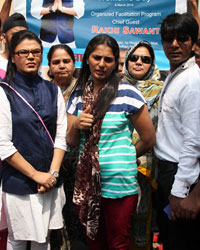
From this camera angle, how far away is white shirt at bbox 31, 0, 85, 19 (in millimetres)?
3846

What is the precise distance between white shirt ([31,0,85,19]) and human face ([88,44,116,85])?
196cm

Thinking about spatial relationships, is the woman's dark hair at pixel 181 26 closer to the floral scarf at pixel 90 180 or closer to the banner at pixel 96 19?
the floral scarf at pixel 90 180

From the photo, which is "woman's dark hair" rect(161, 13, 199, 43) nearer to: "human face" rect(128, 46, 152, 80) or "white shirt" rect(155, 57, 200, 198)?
"white shirt" rect(155, 57, 200, 198)

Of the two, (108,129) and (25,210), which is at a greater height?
(108,129)

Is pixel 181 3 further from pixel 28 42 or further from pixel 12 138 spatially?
pixel 12 138

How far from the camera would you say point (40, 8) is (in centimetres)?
389

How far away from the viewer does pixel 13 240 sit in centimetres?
224

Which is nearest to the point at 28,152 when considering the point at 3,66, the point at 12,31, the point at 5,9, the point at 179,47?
the point at 3,66

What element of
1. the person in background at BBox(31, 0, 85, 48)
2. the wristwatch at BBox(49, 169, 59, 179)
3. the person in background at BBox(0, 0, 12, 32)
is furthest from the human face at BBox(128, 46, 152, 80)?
the person in background at BBox(0, 0, 12, 32)

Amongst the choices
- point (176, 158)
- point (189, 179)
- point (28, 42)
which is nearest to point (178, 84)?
point (176, 158)

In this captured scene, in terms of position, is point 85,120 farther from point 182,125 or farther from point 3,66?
point 3,66

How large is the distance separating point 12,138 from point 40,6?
2.35 m

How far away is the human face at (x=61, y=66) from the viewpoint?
9.82ft

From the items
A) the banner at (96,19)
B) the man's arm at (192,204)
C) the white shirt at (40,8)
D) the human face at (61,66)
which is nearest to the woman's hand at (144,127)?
the man's arm at (192,204)
